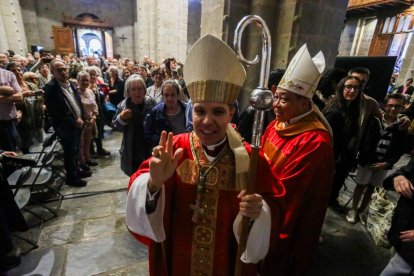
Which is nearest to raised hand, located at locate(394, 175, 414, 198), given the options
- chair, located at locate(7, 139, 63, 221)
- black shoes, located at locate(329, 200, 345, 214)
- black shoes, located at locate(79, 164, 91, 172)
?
black shoes, located at locate(329, 200, 345, 214)

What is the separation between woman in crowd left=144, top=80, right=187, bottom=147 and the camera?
300cm

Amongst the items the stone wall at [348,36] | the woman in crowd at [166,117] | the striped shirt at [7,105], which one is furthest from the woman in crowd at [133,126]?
the stone wall at [348,36]

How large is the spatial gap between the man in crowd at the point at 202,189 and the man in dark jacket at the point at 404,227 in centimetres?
108

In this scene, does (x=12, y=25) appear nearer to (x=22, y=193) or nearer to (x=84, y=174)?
(x=84, y=174)

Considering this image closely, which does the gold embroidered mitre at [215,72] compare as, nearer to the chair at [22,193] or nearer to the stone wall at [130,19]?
the chair at [22,193]

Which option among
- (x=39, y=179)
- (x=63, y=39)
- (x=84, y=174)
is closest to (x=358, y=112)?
(x=39, y=179)

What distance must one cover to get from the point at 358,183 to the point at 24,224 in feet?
14.0

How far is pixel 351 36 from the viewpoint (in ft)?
49.6

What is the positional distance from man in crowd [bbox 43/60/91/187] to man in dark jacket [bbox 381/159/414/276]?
163 inches

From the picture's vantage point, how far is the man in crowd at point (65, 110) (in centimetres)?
362

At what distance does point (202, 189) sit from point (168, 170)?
334mm

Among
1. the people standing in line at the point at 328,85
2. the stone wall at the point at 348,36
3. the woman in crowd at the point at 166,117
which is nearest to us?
the woman in crowd at the point at 166,117

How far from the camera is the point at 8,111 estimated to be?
3.82 meters

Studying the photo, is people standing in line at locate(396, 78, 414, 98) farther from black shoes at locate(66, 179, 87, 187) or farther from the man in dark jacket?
black shoes at locate(66, 179, 87, 187)
